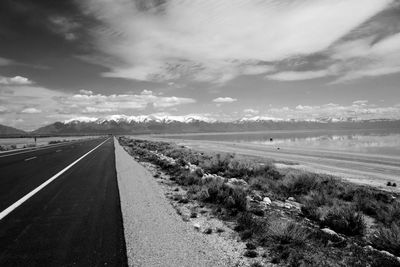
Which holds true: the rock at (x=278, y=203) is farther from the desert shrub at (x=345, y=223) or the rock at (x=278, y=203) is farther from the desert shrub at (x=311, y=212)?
the desert shrub at (x=345, y=223)

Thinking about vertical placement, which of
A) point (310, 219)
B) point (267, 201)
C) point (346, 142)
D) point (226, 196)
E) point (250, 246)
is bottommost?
point (346, 142)

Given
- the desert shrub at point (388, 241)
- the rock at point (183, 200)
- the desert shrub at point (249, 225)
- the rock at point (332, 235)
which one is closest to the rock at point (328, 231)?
the rock at point (332, 235)

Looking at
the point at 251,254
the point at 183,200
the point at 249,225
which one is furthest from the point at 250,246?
the point at 183,200

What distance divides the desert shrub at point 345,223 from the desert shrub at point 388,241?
0.53 m

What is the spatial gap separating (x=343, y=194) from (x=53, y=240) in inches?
379

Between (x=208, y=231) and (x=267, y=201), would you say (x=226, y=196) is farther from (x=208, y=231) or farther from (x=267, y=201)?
(x=208, y=231)

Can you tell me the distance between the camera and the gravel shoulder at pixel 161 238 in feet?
14.1

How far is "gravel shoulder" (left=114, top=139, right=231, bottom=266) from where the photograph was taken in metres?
4.29

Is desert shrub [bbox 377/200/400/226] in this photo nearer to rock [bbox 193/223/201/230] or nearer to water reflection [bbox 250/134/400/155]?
rock [bbox 193/223/201/230]

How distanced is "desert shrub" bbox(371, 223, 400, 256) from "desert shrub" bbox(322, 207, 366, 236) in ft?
1.75

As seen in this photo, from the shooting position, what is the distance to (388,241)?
16.7ft

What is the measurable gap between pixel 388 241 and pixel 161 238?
462 centimetres

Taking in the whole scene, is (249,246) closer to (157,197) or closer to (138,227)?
(138,227)

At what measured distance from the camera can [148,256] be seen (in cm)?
437
